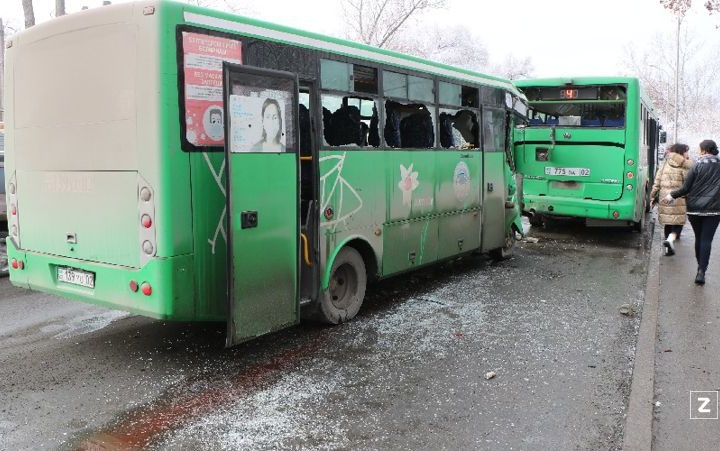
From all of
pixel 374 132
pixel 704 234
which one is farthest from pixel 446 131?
pixel 704 234

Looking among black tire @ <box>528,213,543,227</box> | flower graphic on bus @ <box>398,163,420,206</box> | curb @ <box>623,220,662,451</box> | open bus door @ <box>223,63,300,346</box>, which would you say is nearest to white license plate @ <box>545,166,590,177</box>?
black tire @ <box>528,213,543,227</box>

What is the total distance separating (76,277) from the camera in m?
5.45

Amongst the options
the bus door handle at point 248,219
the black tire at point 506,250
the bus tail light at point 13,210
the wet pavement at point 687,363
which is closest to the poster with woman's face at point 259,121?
the bus door handle at point 248,219

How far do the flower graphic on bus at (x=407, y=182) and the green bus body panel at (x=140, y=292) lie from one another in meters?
3.16

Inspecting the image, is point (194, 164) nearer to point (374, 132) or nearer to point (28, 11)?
point (374, 132)

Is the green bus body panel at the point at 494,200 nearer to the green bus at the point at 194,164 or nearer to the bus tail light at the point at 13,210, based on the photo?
A: the green bus at the point at 194,164

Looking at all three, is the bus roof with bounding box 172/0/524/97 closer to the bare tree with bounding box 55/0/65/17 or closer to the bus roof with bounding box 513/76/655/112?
→ the bus roof with bounding box 513/76/655/112

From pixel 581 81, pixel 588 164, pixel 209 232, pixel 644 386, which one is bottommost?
pixel 644 386

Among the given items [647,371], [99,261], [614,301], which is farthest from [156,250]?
[614,301]

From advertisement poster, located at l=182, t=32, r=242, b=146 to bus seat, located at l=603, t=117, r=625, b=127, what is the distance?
9073mm

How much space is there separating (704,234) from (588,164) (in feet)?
13.8

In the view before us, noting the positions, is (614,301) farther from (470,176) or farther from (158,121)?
(158,121)

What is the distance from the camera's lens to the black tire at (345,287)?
21.7 ft

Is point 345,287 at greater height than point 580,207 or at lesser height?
lesser
